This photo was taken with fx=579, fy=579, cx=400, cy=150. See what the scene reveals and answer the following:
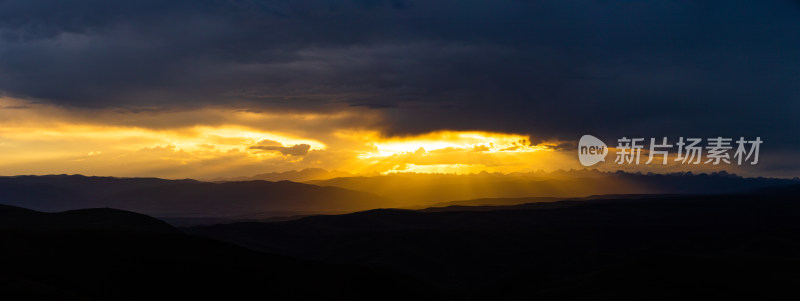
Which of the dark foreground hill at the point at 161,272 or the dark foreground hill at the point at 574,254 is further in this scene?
the dark foreground hill at the point at 574,254

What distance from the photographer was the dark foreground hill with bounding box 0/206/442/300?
52719 mm

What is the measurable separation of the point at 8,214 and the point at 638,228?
515 ft

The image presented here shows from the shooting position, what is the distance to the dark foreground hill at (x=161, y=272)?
173 feet

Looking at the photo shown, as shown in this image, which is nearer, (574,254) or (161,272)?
(161,272)

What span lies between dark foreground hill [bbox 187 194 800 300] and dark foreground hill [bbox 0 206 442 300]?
64.5 ft

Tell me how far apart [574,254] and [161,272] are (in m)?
94.5

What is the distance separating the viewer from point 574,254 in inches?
5079

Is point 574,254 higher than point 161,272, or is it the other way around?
point 161,272

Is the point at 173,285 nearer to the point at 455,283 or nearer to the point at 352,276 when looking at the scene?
the point at 352,276

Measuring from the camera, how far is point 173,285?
57.9 m

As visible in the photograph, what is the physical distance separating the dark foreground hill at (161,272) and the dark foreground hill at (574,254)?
1966 cm

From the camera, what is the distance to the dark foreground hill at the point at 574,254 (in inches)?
2729

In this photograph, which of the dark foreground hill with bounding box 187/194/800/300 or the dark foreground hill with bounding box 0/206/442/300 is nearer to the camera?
the dark foreground hill with bounding box 0/206/442/300

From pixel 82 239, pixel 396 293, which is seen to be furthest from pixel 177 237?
pixel 396 293
